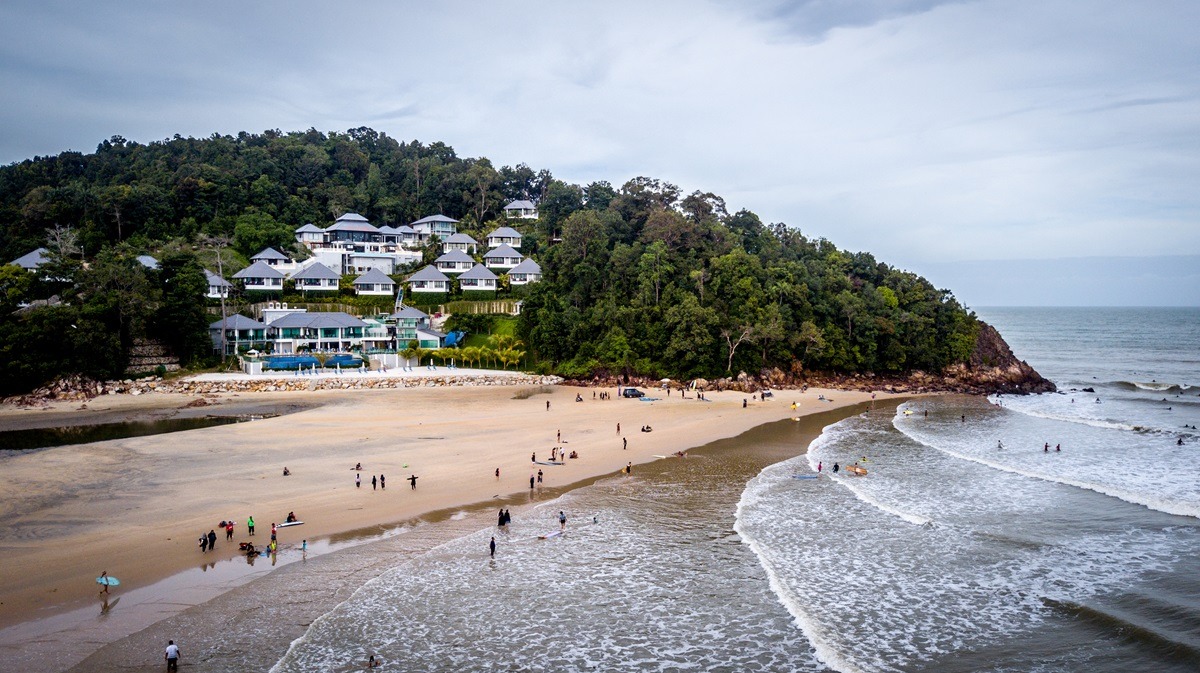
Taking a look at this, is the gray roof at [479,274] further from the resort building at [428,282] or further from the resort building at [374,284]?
the resort building at [374,284]

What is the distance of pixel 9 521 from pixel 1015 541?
115ft

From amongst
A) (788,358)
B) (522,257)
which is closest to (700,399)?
(788,358)

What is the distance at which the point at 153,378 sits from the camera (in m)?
51.8

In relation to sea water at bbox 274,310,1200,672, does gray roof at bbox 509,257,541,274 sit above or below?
above

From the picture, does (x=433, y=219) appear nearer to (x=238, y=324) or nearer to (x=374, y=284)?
(x=374, y=284)

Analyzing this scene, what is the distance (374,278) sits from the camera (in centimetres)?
7138

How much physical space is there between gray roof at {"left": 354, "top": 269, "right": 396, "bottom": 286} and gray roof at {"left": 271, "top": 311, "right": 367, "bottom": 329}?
29.2 ft

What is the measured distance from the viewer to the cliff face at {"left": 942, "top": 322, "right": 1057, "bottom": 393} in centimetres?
6270

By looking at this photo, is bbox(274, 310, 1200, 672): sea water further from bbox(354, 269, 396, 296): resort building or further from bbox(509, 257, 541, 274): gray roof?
bbox(354, 269, 396, 296): resort building

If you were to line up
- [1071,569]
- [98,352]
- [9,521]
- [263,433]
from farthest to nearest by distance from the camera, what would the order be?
[98,352] < [263,433] < [9,521] < [1071,569]

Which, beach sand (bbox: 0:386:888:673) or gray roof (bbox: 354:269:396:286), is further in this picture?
gray roof (bbox: 354:269:396:286)

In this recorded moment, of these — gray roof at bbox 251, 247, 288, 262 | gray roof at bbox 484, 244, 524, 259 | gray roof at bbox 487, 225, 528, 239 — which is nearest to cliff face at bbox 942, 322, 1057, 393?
gray roof at bbox 484, 244, 524, 259

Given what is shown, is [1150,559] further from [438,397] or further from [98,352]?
[98,352]

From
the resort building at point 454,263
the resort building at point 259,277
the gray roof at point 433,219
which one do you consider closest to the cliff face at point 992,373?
the resort building at point 454,263
